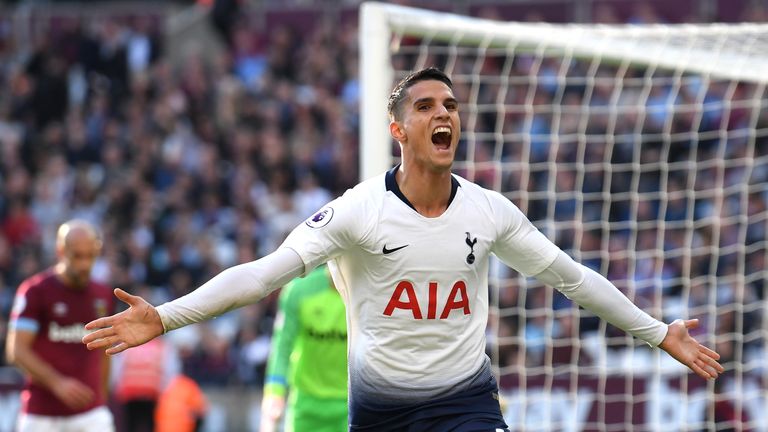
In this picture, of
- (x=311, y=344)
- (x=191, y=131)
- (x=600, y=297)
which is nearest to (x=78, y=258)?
(x=311, y=344)

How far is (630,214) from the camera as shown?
44.7ft

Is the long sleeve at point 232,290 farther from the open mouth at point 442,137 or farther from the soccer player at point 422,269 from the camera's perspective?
the open mouth at point 442,137

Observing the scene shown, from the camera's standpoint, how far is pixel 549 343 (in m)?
10.8

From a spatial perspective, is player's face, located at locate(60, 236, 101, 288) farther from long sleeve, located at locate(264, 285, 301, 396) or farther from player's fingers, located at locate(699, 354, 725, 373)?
player's fingers, located at locate(699, 354, 725, 373)

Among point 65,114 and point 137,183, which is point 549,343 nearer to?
point 137,183

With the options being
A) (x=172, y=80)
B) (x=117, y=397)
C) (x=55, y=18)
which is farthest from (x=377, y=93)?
(x=55, y=18)

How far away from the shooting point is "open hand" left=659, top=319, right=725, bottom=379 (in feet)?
19.0

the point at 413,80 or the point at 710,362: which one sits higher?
the point at 413,80

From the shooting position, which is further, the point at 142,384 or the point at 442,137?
the point at 142,384

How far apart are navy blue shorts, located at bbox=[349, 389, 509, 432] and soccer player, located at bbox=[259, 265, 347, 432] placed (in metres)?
2.51

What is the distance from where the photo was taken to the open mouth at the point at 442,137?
565 centimetres

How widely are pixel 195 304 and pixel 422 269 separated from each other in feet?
3.17

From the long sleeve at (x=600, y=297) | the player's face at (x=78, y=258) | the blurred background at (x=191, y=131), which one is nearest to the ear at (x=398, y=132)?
the long sleeve at (x=600, y=297)

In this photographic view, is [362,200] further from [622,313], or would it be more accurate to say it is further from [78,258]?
[78,258]
